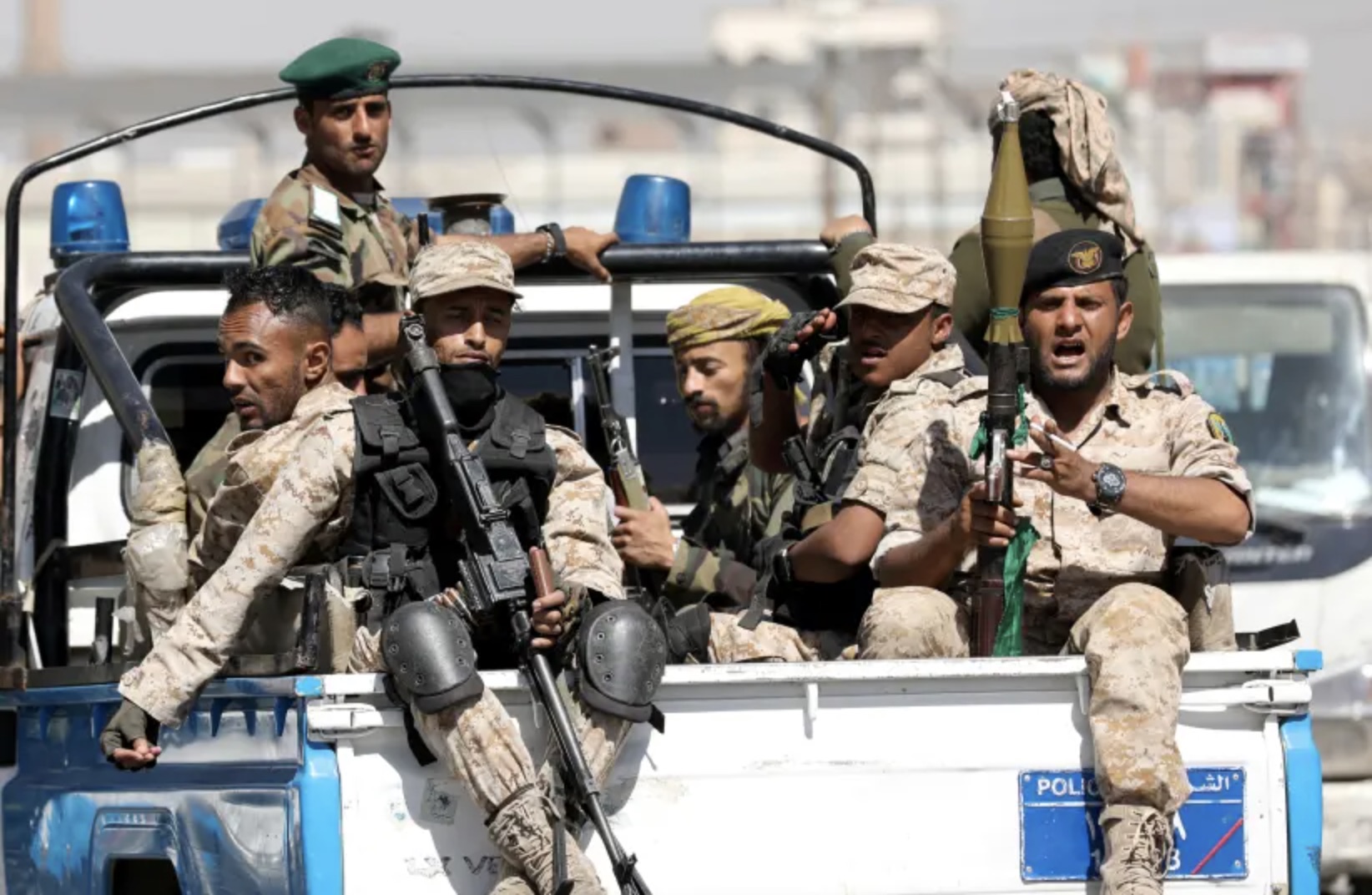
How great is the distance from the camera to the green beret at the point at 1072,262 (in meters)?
5.55

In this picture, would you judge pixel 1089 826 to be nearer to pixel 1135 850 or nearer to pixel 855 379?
pixel 1135 850

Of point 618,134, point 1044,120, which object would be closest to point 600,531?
point 1044,120

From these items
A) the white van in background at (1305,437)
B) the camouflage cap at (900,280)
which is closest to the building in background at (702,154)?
the white van in background at (1305,437)

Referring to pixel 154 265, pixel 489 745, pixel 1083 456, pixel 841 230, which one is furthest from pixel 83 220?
pixel 1083 456

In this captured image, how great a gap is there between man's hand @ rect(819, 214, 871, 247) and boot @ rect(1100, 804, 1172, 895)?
92.4 inches

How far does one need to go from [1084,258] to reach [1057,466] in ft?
2.11

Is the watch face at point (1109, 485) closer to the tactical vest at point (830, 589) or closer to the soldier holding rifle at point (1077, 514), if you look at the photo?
the soldier holding rifle at point (1077, 514)

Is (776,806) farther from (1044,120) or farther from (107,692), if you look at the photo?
(1044,120)

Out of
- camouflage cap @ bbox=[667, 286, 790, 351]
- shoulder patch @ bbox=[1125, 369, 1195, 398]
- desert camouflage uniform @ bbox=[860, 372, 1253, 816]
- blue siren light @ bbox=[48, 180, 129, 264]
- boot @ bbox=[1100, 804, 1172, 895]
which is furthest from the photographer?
blue siren light @ bbox=[48, 180, 129, 264]

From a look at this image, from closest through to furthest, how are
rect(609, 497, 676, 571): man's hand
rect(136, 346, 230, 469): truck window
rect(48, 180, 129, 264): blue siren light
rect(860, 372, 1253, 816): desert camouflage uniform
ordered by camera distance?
rect(860, 372, 1253, 816): desert camouflage uniform
rect(609, 497, 676, 571): man's hand
rect(136, 346, 230, 469): truck window
rect(48, 180, 129, 264): blue siren light

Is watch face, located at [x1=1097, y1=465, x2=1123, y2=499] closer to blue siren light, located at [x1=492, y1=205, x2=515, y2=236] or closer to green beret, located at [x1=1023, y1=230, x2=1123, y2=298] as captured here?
green beret, located at [x1=1023, y1=230, x2=1123, y2=298]

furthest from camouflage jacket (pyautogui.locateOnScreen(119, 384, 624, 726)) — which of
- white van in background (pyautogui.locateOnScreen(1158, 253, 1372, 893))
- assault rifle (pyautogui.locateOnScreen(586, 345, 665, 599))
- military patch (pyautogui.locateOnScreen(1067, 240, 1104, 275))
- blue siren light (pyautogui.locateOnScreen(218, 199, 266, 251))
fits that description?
white van in background (pyautogui.locateOnScreen(1158, 253, 1372, 893))

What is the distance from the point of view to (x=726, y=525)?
21.5 feet

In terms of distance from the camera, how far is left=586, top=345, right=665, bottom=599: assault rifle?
6.41 m
